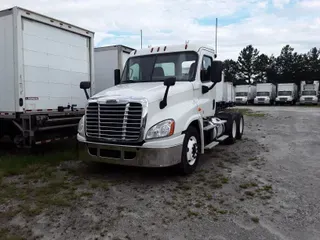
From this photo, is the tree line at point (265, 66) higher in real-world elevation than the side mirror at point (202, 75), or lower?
higher

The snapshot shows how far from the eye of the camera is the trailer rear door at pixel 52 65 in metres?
6.90

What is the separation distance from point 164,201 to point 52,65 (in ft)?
15.7

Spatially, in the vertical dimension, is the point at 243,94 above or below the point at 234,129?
above

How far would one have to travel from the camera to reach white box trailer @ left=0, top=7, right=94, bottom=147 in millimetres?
6648

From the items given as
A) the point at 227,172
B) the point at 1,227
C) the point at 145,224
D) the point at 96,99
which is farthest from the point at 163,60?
the point at 1,227

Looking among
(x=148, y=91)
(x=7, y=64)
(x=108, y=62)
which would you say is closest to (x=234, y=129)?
(x=108, y=62)

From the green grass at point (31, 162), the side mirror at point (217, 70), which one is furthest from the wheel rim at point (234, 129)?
the green grass at point (31, 162)

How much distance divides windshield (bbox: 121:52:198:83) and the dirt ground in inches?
79.8

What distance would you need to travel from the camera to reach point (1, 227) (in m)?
3.85

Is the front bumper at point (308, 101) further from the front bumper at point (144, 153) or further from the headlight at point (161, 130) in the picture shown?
the headlight at point (161, 130)

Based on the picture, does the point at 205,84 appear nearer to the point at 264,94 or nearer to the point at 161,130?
the point at 161,130

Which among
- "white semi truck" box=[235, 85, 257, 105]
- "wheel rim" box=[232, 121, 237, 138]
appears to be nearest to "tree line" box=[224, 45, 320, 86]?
"white semi truck" box=[235, 85, 257, 105]

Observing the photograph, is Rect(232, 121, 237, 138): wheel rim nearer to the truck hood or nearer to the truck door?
the truck door

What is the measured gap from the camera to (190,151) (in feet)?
19.9
